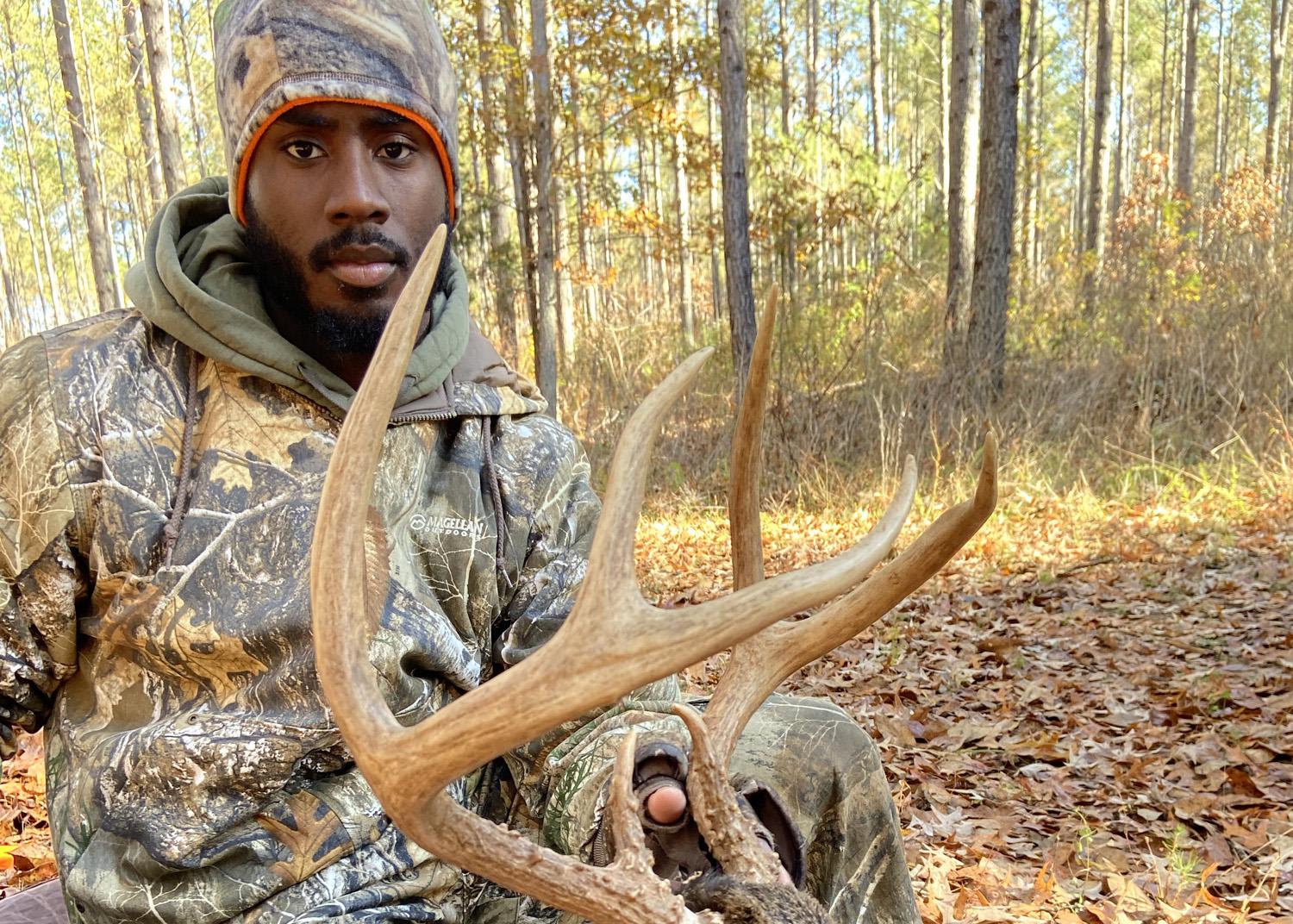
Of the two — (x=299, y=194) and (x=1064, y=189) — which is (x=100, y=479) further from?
(x=1064, y=189)

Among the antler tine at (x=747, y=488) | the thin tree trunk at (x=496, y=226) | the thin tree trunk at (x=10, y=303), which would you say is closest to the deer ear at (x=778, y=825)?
the antler tine at (x=747, y=488)

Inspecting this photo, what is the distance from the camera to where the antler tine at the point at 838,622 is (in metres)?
1.66

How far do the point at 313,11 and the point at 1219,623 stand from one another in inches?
198

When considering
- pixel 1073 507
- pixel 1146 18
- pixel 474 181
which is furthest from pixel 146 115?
pixel 1146 18

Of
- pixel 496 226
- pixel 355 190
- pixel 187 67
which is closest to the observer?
pixel 355 190

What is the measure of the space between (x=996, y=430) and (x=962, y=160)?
15.2 ft

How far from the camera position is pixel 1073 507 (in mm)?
6875

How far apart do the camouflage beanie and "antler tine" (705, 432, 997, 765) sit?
120cm

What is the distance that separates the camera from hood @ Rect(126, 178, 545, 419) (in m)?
1.86

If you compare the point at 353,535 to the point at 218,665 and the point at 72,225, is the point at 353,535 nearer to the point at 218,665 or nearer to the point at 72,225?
the point at 218,665

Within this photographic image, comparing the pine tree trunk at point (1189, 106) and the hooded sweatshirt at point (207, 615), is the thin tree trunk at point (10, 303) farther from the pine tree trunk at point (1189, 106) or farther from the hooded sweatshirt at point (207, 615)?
the pine tree trunk at point (1189, 106)

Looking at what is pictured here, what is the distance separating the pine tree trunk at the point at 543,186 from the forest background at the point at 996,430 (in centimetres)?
4

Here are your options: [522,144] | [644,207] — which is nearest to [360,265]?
[522,144]

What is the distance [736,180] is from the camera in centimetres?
865
